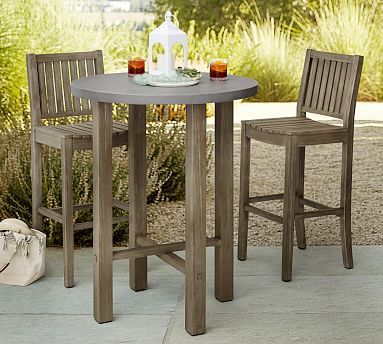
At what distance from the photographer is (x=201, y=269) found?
3.64 m

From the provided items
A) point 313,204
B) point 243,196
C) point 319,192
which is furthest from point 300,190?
point 319,192

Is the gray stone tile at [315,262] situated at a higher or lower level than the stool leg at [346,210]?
lower

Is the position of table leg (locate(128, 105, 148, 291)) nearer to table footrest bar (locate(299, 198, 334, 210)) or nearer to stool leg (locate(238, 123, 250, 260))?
stool leg (locate(238, 123, 250, 260))

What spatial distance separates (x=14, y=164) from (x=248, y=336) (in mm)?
1837

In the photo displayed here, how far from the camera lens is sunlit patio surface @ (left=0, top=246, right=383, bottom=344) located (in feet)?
11.8

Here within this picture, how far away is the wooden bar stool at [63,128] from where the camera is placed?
162 inches

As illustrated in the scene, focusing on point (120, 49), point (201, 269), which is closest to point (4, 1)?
point (120, 49)

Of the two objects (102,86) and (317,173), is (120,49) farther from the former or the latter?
(102,86)

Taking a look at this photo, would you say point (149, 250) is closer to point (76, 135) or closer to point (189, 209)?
point (189, 209)

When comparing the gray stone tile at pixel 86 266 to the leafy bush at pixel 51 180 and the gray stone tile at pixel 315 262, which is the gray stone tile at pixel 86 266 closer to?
the leafy bush at pixel 51 180

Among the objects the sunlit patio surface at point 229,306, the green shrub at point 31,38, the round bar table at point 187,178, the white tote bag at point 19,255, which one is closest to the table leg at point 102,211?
the round bar table at point 187,178

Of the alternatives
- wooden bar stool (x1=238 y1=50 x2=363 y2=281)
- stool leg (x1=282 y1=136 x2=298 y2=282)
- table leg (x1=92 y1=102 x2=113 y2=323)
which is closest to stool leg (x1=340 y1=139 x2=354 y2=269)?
wooden bar stool (x1=238 y1=50 x2=363 y2=281)

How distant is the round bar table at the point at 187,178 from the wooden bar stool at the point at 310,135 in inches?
15.8

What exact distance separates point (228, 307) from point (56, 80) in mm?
1364
